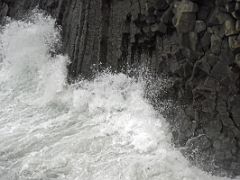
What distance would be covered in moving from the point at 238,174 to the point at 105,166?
2.08 meters

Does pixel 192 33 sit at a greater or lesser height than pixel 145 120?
greater

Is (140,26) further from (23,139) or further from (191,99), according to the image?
(23,139)

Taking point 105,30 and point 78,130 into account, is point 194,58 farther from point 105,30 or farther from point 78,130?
point 105,30

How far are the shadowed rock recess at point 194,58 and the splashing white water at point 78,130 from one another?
1.19ft

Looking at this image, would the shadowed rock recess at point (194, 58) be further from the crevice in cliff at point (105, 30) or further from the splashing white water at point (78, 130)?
the splashing white water at point (78, 130)

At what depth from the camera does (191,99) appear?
6941mm

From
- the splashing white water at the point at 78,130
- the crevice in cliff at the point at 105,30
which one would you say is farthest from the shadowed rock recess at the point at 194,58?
the splashing white water at the point at 78,130

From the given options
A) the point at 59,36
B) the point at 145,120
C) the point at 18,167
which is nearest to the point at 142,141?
the point at 145,120

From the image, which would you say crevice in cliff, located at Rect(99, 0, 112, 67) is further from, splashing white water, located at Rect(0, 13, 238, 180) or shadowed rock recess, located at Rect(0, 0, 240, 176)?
splashing white water, located at Rect(0, 13, 238, 180)

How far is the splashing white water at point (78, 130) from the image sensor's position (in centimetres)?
661

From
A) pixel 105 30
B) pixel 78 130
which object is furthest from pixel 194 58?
pixel 105 30

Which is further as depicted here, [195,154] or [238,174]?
[195,154]

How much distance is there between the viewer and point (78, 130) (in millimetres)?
7852

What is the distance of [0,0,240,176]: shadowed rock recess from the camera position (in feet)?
20.2
